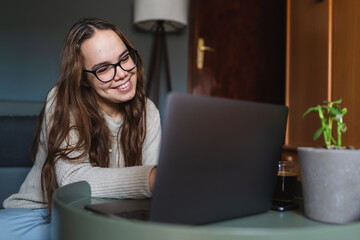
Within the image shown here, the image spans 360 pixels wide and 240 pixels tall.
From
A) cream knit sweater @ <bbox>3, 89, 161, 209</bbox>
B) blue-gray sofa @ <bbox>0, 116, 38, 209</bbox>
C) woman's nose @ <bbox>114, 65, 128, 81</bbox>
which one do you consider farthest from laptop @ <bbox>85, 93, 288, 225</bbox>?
blue-gray sofa @ <bbox>0, 116, 38, 209</bbox>

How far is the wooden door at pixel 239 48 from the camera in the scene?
132 inches

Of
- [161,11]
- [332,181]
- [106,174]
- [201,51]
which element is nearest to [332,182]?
[332,181]

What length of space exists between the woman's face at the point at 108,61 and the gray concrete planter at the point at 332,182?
0.73 meters

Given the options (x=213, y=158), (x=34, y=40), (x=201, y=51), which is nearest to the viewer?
(x=213, y=158)

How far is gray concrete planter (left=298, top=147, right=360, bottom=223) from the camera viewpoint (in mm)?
608

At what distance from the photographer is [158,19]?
273 centimetres

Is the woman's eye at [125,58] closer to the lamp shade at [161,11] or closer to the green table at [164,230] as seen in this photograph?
the green table at [164,230]

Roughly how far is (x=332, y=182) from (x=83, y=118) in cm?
80

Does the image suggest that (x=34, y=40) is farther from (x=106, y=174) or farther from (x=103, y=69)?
(x=106, y=174)

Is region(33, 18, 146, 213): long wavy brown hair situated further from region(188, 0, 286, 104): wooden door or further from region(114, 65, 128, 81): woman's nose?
region(188, 0, 286, 104): wooden door

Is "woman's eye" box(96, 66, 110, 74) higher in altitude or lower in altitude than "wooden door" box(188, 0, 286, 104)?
lower

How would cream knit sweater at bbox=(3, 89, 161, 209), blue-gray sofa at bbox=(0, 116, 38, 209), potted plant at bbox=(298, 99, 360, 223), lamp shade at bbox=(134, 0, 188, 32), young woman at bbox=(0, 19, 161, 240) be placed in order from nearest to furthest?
1. potted plant at bbox=(298, 99, 360, 223)
2. cream knit sweater at bbox=(3, 89, 161, 209)
3. young woman at bbox=(0, 19, 161, 240)
4. blue-gray sofa at bbox=(0, 116, 38, 209)
5. lamp shade at bbox=(134, 0, 188, 32)

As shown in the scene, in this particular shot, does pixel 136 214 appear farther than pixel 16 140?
No

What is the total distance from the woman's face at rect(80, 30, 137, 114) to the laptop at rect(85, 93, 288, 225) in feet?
1.89
